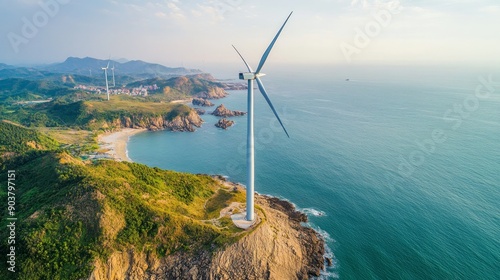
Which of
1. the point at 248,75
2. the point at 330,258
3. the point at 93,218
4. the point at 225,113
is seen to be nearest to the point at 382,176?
the point at 330,258

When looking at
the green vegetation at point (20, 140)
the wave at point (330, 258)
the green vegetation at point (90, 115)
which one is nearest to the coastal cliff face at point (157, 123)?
the green vegetation at point (90, 115)

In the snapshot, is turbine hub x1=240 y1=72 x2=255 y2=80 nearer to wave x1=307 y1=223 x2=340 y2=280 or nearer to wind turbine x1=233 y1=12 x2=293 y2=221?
wind turbine x1=233 y1=12 x2=293 y2=221

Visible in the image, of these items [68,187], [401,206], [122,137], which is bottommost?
[122,137]

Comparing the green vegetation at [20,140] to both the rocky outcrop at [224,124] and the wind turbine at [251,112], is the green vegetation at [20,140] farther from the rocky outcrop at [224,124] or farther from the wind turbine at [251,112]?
the rocky outcrop at [224,124]

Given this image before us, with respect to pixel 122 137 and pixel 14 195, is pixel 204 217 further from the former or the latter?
pixel 122 137

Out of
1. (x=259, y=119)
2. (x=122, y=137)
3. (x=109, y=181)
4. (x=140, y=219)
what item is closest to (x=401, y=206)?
(x=140, y=219)

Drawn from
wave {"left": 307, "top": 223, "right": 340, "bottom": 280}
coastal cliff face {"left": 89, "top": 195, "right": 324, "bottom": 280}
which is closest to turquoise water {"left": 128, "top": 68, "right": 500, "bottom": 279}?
wave {"left": 307, "top": 223, "right": 340, "bottom": 280}
